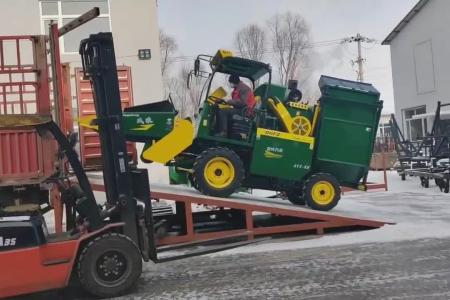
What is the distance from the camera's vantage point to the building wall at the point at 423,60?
29.0 metres

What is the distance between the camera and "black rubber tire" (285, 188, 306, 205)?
34.4 feet

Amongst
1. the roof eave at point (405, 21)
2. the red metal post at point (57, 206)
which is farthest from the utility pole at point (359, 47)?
the red metal post at point (57, 206)

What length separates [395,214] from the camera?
11.1 metres

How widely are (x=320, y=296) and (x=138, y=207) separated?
2180 millimetres

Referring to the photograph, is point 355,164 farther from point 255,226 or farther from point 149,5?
point 149,5

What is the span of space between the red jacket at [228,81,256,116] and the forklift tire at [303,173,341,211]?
1.66 meters

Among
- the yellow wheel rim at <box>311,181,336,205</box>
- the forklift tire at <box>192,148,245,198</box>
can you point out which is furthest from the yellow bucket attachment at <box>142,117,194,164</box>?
the yellow wheel rim at <box>311,181,336,205</box>

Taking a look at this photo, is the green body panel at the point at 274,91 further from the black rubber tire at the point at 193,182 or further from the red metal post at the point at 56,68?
the red metal post at the point at 56,68

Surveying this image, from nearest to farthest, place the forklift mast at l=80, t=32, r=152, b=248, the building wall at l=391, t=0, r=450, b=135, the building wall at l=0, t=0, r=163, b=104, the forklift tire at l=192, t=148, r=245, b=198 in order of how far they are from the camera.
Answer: the forklift mast at l=80, t=32, r=152, b=248, the forklift tire at l=192, t=148, r=245, b=198, the building wall at l=0, t=0, r=163, b=104, the building wall at l=391, t=0, r=450, b=135

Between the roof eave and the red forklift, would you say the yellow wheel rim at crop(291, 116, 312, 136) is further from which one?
the roof eave

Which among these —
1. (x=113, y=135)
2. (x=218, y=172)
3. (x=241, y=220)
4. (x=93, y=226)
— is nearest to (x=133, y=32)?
(x=218, y=172)

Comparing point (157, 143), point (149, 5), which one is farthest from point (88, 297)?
point (149, 5)

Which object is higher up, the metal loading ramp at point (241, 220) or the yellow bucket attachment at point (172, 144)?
the yellow bucket attachment at point (172, 144)

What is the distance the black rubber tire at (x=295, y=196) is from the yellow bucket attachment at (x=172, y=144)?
248cm
